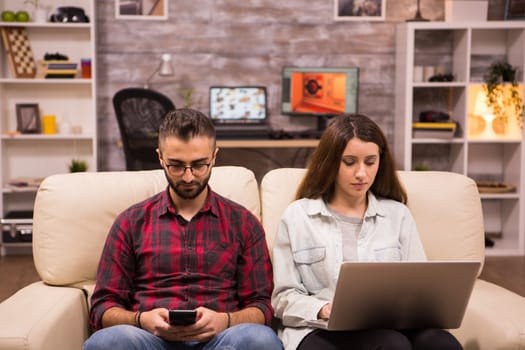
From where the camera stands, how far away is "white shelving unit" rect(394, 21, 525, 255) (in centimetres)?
503

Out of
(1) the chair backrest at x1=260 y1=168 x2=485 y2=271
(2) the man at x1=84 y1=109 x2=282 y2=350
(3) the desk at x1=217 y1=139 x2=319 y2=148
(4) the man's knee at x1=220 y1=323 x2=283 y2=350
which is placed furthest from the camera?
(3) the desk at x1=217 y1=139 x2=319 y2=148

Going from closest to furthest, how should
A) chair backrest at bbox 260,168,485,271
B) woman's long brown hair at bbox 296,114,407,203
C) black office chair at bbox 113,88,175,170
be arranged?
woman's long brown hair at bbox 296,114,407,203 < chair backrest at bbox 260,168,485,271 < black office chair at bbox 113,88,175,170

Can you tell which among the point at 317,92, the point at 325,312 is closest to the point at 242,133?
the point at 317,92

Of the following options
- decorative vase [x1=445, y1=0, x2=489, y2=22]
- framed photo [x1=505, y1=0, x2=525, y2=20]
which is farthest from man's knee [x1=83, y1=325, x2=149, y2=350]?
framed photo [x1=505, y1=0, x2=525, y2=20]

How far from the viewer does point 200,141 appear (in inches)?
78.2

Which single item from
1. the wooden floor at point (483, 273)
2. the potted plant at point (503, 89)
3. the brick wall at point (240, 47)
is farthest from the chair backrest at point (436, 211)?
the brick wall at point (240, 47)

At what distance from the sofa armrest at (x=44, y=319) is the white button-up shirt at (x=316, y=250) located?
0.57m

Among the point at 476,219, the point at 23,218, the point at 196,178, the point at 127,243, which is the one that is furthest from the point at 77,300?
the point at 23,218

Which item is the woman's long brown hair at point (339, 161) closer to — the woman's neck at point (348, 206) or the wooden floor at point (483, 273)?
the woman's neck at point (348, 206)

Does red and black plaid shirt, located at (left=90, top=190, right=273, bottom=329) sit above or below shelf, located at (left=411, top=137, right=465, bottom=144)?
below

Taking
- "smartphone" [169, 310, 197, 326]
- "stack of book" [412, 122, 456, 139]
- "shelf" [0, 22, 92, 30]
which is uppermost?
"shelf" [0, 22, 92, 30]

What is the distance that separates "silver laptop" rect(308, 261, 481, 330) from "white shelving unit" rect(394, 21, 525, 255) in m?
3.25

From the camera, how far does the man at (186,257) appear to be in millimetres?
1954

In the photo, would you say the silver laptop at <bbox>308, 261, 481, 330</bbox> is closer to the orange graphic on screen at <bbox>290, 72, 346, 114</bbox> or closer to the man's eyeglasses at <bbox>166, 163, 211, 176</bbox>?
the man's eyeglasses at <bbox>166, 163, 211, 176</bbox>
